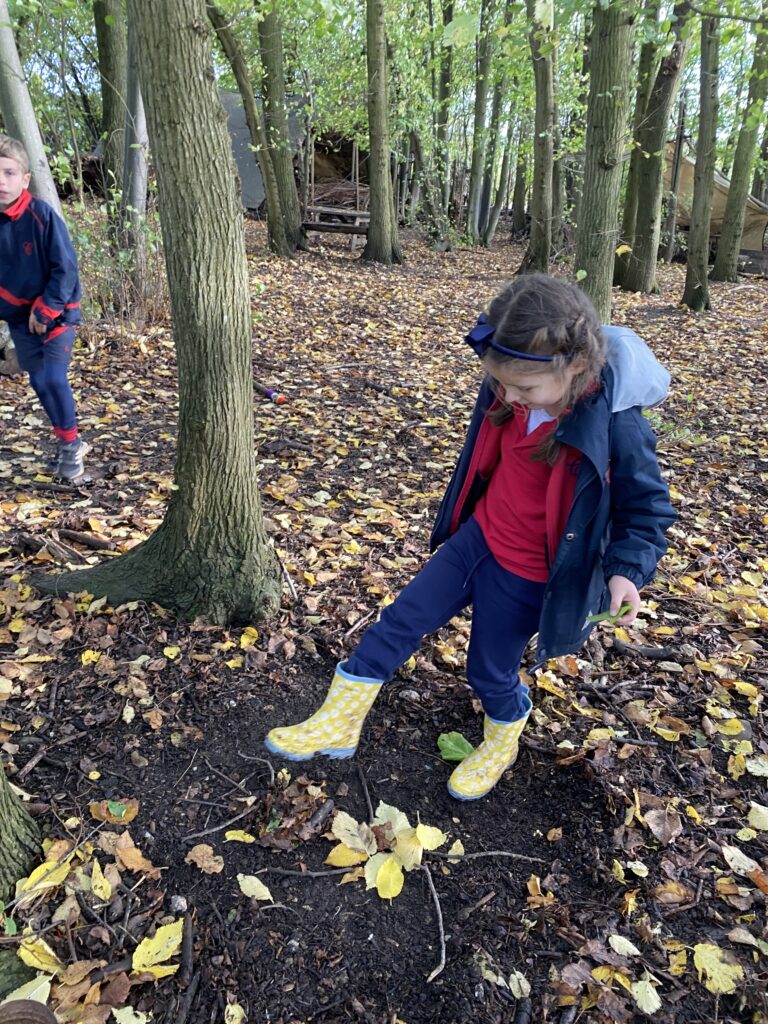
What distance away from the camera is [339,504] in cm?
371

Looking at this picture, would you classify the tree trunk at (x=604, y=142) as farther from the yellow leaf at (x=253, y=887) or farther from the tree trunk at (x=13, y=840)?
the tree trunk at (x=13, y=840)

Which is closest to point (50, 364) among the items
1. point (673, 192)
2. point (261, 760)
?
point (261, 760)

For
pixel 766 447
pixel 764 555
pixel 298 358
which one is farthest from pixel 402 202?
pixel 764 555

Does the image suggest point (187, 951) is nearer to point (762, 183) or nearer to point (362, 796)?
point (362, 796)

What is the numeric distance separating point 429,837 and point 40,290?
3.17 metres

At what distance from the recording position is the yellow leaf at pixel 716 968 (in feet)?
5.05

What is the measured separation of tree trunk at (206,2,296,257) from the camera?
29.4ft

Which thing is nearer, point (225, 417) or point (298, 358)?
point (225, 417)

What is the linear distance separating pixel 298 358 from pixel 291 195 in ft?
24.0

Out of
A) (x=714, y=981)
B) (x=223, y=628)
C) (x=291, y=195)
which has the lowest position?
(x=714, y=981)

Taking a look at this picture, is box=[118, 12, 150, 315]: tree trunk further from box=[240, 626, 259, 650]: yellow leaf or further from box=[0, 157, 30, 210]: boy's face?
box=[240, 626, 259, 650]: yellow leaf

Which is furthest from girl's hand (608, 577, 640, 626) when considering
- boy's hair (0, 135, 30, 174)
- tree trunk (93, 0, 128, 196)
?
tree trunk (93, 0, 128, 196)

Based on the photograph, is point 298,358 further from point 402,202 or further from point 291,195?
point 402,202

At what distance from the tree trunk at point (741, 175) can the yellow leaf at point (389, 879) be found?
845cm
